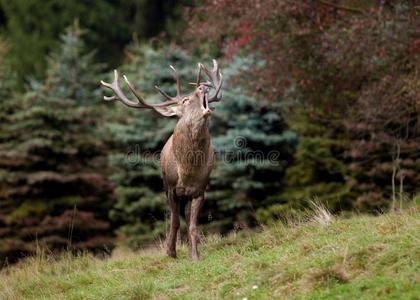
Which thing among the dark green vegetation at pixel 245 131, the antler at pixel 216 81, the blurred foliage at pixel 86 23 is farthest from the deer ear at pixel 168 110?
the blurred foliage at pixel 86 23

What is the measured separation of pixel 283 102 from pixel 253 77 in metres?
1.16

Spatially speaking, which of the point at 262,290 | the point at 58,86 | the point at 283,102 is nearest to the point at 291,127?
the point at 283,102

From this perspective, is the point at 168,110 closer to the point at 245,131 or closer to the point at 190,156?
the point at 190,156

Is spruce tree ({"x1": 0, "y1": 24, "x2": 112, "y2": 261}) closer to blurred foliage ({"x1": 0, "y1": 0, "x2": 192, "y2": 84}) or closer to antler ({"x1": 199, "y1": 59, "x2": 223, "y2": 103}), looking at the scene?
antler ({"x1": 199, "y1": 59, "x2": 223, "y2": 103})

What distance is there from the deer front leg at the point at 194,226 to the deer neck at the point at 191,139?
55 centimetres

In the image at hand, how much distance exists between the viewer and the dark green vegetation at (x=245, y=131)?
15.4 meters

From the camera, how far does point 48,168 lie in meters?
22.7

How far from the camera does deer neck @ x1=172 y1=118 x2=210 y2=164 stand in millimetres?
10547

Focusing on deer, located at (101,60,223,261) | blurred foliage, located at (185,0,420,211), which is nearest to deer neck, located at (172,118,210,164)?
deer, located at (101,60,223,261)

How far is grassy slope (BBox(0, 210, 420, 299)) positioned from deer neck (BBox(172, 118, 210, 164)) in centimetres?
130

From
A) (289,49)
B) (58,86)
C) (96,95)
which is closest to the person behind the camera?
(289,49)

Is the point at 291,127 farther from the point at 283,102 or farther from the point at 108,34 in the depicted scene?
the point at 108,34

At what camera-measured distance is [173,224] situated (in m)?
11.2

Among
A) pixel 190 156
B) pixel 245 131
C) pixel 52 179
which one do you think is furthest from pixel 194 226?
pixel 52 179
